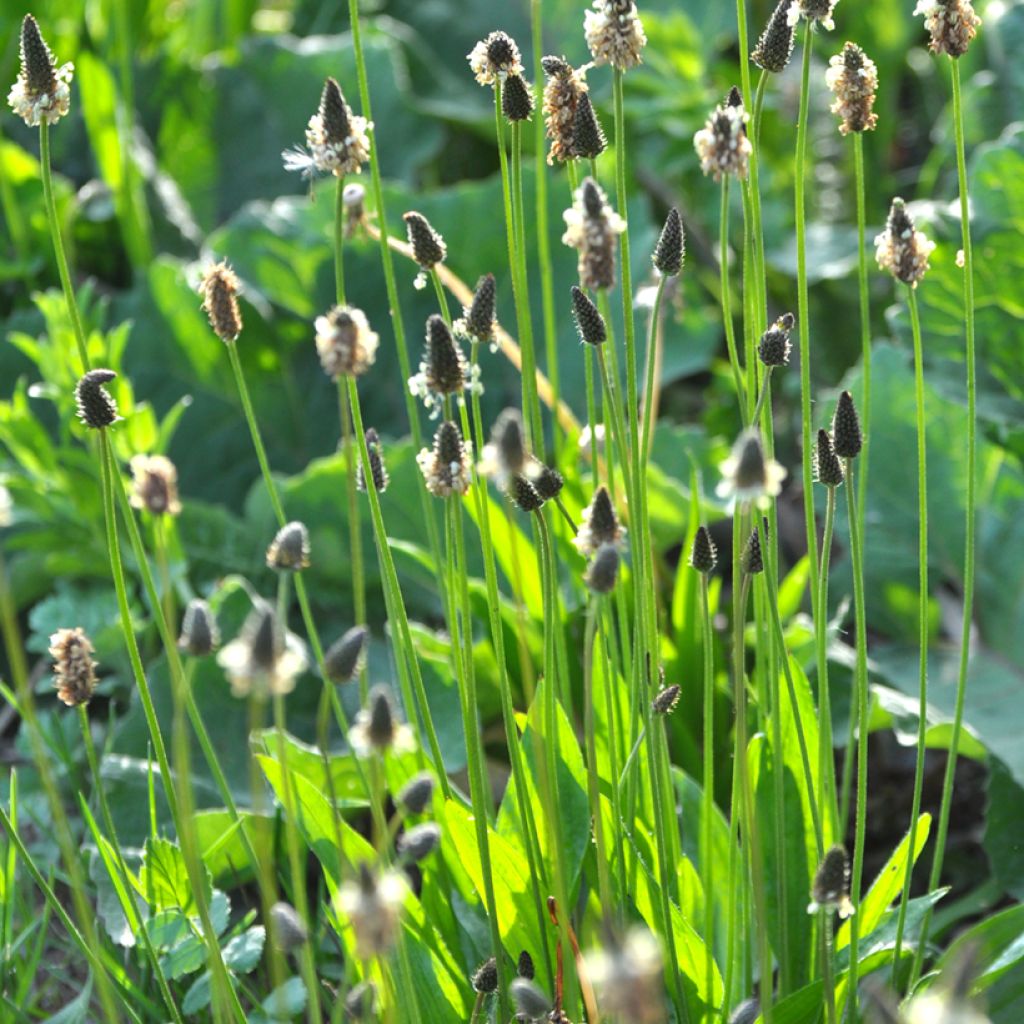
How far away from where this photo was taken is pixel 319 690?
1.79 meters

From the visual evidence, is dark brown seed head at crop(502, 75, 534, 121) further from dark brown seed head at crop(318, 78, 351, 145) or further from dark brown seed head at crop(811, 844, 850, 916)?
dark brown seed head at crop(811, 844, 850, 916)

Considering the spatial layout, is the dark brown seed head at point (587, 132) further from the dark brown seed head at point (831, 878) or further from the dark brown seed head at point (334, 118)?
the dark brown seed head at point (831, 878)

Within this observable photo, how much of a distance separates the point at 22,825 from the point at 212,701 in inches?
11.9

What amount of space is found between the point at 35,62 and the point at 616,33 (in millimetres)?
353

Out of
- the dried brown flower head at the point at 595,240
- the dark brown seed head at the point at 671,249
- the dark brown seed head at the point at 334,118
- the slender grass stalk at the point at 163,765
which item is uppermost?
the dark brown seed head at the point at 334,118

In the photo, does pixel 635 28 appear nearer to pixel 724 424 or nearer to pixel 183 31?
pixel 724 424

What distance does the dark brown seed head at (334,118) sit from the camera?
855 mm

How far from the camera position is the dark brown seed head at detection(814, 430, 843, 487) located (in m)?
0.94

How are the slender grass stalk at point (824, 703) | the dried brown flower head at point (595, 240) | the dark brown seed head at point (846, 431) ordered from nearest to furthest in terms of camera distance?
1. the dried brown flower head at point (595, 240)
2. the dark brown seed head at point (846, 431)
3. the slender grass stalk at point (824, 703)

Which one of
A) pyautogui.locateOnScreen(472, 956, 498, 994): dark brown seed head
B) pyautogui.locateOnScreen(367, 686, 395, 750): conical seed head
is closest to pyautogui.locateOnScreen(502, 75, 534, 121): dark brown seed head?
pyautogui.locateOnScreen(367, 686, 395, 750): conical seed head

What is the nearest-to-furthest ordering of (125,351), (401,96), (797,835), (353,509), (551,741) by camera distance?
(353,509) → (551,741) → (797,835) → (125,351) → (401,96)

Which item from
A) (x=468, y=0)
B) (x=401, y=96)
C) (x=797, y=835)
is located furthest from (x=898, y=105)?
(x=797, y=835)

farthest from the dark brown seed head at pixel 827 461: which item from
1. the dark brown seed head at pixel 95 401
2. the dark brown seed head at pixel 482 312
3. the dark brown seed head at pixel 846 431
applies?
the dark brown seed head at pixel 95 401

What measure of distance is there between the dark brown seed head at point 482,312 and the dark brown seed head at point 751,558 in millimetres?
217
